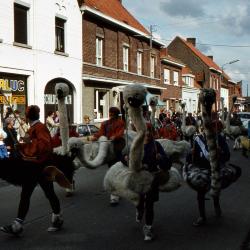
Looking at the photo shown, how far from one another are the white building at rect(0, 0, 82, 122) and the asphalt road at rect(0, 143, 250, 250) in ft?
38.6

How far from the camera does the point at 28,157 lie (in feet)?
21.5

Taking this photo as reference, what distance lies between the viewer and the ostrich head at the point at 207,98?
21.7 ft

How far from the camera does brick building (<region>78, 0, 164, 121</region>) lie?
27734 mm

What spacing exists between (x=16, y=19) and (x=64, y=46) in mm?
4166

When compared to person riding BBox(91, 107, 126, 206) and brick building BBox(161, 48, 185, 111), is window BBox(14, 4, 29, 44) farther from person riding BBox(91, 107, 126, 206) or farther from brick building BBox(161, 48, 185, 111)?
brick building BBox(161, 48, 185, 111)

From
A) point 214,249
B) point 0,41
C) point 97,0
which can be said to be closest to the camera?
point 214,249

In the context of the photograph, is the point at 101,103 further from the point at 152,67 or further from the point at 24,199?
the point at 24,199

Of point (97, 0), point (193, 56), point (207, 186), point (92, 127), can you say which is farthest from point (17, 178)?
point (193, 56)

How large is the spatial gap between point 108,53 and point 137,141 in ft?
82.2

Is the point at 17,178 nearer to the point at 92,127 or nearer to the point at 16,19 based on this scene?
the point at 92,127

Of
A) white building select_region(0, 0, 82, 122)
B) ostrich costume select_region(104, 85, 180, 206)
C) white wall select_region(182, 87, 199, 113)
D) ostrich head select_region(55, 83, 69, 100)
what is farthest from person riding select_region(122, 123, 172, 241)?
white wall select_region(182, 87, 199, 113)

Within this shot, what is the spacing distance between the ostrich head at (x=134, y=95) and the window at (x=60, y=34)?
64.5 ft

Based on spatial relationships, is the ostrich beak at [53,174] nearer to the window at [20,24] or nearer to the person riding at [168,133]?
the person riding at [168,133]

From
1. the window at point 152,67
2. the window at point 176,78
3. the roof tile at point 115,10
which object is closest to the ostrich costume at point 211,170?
the roof tile at point 115,10
